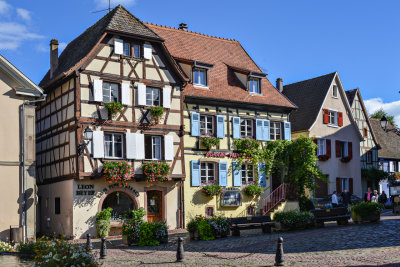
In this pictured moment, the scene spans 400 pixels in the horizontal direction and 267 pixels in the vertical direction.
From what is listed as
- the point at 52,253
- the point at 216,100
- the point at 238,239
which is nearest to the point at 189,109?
the point at 216,100

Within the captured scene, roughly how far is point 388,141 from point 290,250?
3707cm

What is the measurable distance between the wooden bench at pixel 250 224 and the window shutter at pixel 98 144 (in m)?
6.83

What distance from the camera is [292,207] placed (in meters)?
31.7

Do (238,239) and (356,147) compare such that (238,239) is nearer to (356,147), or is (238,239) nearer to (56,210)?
(56,210)

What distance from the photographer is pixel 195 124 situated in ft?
96.9

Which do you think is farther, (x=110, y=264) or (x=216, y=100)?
(x=216, y=100)

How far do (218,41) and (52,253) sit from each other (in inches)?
1006

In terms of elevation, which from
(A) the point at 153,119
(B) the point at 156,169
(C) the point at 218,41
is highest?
(C) the point at 218,41

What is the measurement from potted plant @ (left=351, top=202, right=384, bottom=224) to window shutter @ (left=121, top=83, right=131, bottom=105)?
11286mm

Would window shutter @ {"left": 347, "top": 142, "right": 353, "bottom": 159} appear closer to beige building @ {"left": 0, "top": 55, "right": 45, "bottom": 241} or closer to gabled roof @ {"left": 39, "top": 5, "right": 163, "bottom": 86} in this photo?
gabled roof @ {"left": 39, "top": 5, "right": 163, "bottom": 86}

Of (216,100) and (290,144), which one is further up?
(216,100)

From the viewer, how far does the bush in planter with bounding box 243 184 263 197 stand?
31062mm

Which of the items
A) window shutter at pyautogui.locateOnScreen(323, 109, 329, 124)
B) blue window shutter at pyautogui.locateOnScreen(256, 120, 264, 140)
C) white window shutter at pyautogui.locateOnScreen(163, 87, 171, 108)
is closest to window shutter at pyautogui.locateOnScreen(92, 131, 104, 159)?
white window shutter at pyautogui.locateOnScreen(163, 87, 171, 108)

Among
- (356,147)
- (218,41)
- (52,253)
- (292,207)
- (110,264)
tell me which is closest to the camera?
(52,253)
